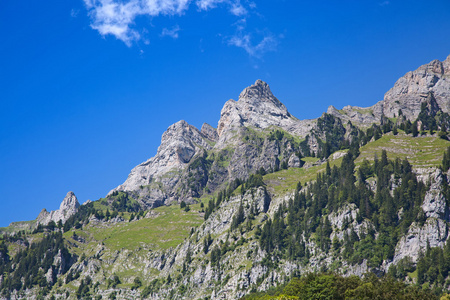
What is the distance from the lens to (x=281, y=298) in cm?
16238

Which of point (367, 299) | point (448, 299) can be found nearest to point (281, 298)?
point (367, 299)

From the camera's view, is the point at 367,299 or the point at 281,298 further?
the point at 281,298

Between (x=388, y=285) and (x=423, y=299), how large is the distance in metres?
14.9

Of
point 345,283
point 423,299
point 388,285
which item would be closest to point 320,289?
point 345,283

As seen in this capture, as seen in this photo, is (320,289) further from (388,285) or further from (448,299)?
(448,299)

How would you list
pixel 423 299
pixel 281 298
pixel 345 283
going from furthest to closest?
pixel 345 283
pixel 281 298
pixel 423 299

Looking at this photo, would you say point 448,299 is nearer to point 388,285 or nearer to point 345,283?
point 388,285

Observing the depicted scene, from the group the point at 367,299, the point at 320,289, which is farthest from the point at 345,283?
the point at 367,299

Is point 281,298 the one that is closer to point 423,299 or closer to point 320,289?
point 320,289

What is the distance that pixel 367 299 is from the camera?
6004 inches

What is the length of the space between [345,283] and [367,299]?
22.9 m

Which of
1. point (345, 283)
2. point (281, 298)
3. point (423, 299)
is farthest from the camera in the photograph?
point (345, 283)

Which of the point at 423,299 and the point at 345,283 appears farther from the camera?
the point at 345,283

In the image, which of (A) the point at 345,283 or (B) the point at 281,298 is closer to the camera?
(B) the point at 281,298
